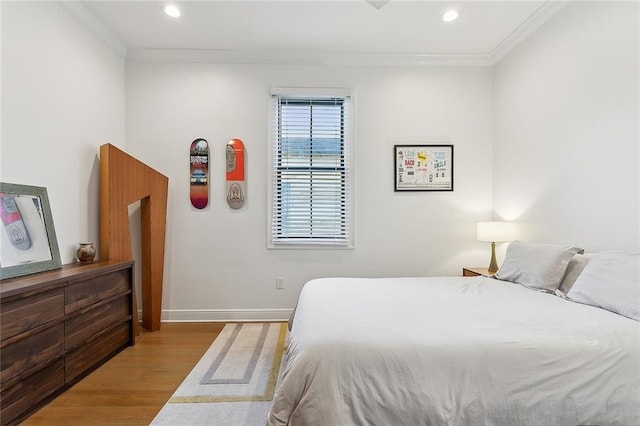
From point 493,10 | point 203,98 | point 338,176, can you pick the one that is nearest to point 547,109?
point 493,10

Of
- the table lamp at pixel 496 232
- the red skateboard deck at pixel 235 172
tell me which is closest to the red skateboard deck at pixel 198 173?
the red skateboard deck at pixel 235 172

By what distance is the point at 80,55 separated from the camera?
2.77m

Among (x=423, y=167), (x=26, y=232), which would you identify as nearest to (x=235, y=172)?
(x=26, y=232)

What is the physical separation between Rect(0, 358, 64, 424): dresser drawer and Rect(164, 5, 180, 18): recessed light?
109 inches

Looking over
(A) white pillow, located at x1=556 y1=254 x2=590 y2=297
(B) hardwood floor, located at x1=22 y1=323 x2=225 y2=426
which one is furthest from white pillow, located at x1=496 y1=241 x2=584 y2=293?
(B) hardwood floor, located at x1=22 y1=323 x2=225 y2=426

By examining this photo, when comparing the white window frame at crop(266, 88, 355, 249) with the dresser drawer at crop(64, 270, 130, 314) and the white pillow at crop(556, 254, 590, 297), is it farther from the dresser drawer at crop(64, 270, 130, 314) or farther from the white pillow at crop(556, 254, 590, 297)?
the white pillow at crop(556, 254, 590, 297)

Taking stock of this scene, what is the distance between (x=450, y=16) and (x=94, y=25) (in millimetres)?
3176

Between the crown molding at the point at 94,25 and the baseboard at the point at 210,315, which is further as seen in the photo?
the baseboard at the point at 210,315

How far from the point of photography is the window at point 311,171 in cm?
353

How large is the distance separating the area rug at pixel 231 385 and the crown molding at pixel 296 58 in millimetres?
2845

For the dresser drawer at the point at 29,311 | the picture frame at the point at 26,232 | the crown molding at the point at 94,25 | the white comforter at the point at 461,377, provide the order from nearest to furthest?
the white comforter at the point at 461,377 < the dresser drawer at the point at 29,311 < the picture frame at the point at 26,232 < the crown molding at the point at 94,25

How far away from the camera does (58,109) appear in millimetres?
2518

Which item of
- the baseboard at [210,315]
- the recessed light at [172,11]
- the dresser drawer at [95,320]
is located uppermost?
the recessed light at [172,11]

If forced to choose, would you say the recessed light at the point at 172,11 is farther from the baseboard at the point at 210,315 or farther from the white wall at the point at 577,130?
the white wall at the point at 577,130
